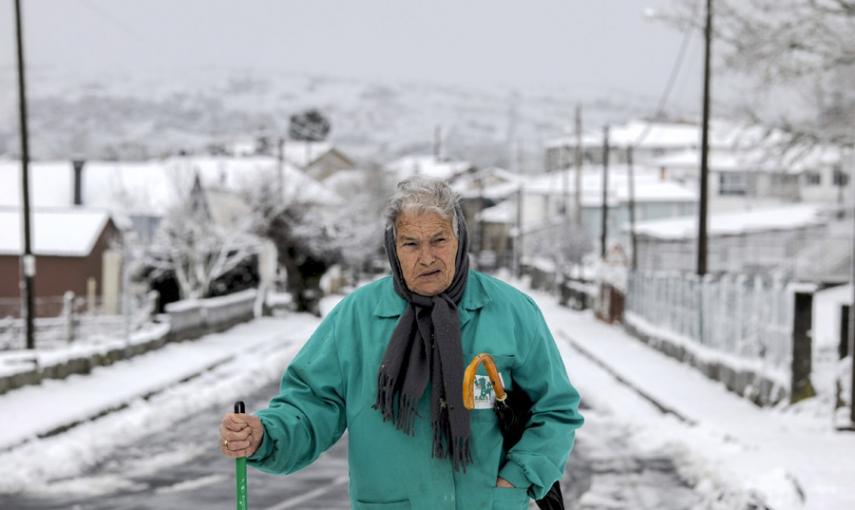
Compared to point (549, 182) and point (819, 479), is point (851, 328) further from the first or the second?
point (549, 182)

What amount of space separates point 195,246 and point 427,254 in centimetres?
4659

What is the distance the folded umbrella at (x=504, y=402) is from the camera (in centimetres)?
400

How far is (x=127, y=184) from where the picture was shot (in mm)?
64125

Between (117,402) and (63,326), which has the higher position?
(117,402)

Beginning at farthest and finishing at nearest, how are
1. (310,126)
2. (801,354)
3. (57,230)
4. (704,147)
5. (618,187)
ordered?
1. (310,126)
2. (618,187)
3. (57,230)
4. (704,147)
5. (801,354)

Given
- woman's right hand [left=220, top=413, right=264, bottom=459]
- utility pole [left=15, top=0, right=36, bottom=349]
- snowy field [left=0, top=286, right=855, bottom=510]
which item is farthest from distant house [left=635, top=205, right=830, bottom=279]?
woman's right hand [left=220, top=413, right=264, bottom=459]

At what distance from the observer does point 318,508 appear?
10328 mm

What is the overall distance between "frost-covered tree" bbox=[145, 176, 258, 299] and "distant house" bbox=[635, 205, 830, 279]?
1837cm

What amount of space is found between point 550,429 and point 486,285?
51 centimetres

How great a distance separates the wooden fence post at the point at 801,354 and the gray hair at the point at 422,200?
43.1 ft

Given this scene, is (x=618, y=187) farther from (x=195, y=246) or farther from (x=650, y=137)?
(x=195, y=246)

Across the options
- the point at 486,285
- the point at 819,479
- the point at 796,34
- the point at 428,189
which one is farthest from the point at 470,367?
the point at 796,34

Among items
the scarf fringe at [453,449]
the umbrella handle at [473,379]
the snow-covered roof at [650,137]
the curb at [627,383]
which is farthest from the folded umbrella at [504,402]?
the snow-covered roof at [650,137]

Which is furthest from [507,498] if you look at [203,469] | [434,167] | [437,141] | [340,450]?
[437,141]
